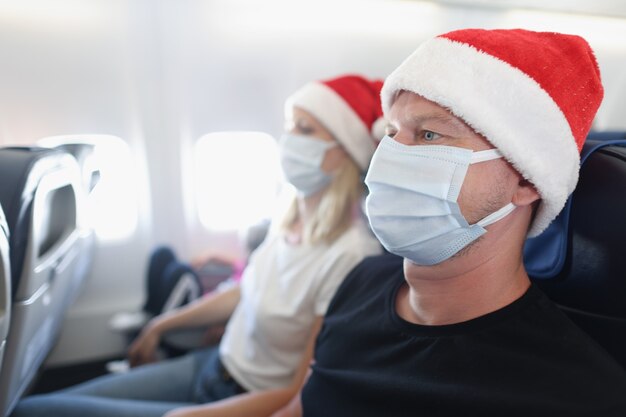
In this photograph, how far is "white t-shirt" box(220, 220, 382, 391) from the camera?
1.28 metres

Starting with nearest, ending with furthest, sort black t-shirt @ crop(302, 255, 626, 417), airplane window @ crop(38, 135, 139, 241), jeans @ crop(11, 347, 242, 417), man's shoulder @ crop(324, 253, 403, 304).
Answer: black t-shirt @ crop(302, 255, 626, 417), man's shoulder @ crop(324, 253, 403, 304), jeans @ crop(11, 347, 242, 417), airplane window @ crop(38, 135, 139, 241)

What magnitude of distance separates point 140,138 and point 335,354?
149 cm

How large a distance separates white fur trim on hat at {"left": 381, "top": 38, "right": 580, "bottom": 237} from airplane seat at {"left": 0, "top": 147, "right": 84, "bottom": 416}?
84 cm

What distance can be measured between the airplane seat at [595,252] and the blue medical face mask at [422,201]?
0.52ft

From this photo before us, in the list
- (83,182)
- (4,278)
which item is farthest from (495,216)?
(83,182)

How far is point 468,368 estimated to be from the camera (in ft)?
2.52

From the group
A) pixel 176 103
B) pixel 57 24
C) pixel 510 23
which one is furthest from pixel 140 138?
pixel 510 23

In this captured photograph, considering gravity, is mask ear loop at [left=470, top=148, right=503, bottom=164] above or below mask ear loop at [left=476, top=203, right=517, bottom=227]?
above

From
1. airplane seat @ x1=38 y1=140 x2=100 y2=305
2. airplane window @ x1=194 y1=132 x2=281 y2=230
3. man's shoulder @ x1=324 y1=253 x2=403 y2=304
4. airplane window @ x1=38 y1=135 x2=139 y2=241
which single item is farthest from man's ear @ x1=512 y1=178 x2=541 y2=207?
airplane window @ x1=38 y1=135 x2=139 y2=241

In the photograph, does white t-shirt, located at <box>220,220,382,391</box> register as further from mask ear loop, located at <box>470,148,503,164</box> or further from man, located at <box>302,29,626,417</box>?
mask ear loop, located at <box>470,148,503,164</box>

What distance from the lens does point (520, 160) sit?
750 mm

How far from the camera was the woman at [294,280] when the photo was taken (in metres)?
1.28

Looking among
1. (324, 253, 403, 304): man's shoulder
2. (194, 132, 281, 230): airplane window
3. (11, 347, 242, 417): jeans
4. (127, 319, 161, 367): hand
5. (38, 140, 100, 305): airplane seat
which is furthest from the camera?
(194, 132, 281, 230): airplane window

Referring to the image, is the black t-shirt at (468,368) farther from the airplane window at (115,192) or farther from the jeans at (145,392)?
the airplane window at (115,192)
